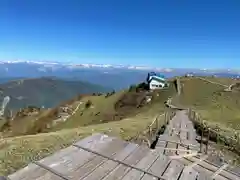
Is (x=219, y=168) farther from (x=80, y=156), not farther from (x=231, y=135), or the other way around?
(x=231, y=135)

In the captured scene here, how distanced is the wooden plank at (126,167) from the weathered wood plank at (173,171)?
109cm

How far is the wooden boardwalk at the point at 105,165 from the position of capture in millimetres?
8661

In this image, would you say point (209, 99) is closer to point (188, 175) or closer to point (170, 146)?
point (170, 146)

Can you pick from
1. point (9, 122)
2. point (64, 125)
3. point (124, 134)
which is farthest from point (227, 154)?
point (9, 122)

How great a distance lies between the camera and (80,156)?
9914mm

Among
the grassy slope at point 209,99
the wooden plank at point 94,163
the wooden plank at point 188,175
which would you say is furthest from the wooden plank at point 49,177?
the grassy slope at point 209,99

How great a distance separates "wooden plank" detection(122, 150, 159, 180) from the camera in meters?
8.75

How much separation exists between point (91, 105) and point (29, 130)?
22.4 m

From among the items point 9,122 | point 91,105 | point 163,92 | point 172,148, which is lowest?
point 9,122

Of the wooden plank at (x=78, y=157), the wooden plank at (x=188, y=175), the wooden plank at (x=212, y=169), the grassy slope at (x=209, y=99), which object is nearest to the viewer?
the wooden plank at (x=188, y=175)

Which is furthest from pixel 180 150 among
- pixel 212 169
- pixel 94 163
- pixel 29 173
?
pixel 29 173

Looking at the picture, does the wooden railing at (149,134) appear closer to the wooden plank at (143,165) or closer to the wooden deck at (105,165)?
the wooden deck at (105,165)

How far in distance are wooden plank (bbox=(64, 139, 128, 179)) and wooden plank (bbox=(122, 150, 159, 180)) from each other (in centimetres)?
105

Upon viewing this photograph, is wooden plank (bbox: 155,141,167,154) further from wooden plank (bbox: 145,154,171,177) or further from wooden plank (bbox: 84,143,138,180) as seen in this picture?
wooden plank (bbox: 145,154,171,177)
